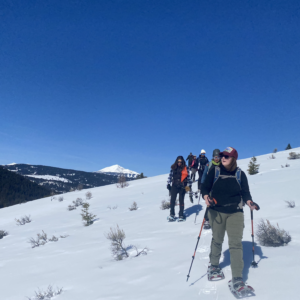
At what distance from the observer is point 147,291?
304cm

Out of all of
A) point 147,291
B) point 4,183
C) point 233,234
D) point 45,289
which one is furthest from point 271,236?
point 4,183

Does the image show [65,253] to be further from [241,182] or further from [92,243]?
[241,182]

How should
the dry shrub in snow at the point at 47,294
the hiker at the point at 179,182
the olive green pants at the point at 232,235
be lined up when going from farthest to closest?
the hiker at the point at 179,182
the dry shrub in snow at the point at 47,294
the olive green pants at the point at 232,235

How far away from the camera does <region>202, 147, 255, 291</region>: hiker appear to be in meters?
3.01

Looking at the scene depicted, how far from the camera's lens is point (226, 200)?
10.1 ft

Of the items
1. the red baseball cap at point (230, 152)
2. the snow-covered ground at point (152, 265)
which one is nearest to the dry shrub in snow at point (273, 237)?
the snow-covered ground at point (152, 265)

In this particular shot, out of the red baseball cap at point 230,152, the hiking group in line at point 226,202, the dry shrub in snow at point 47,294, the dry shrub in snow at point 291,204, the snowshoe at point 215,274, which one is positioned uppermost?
the red baseball cap at point 230,152

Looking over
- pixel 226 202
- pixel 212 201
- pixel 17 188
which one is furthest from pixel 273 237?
pixel 17 188

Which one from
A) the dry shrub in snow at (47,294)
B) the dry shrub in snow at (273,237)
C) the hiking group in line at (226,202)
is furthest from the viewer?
the dry shrub in snow at (273,237)

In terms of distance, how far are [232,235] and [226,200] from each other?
1.48ft

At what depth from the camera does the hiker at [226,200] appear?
301 centimetres

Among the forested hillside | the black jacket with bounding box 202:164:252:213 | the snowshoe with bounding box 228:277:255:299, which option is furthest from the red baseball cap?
the forested hillside

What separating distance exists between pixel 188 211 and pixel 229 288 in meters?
4.84

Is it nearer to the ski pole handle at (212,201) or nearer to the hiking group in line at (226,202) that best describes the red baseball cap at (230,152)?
the hiking group in line at (226,202)
